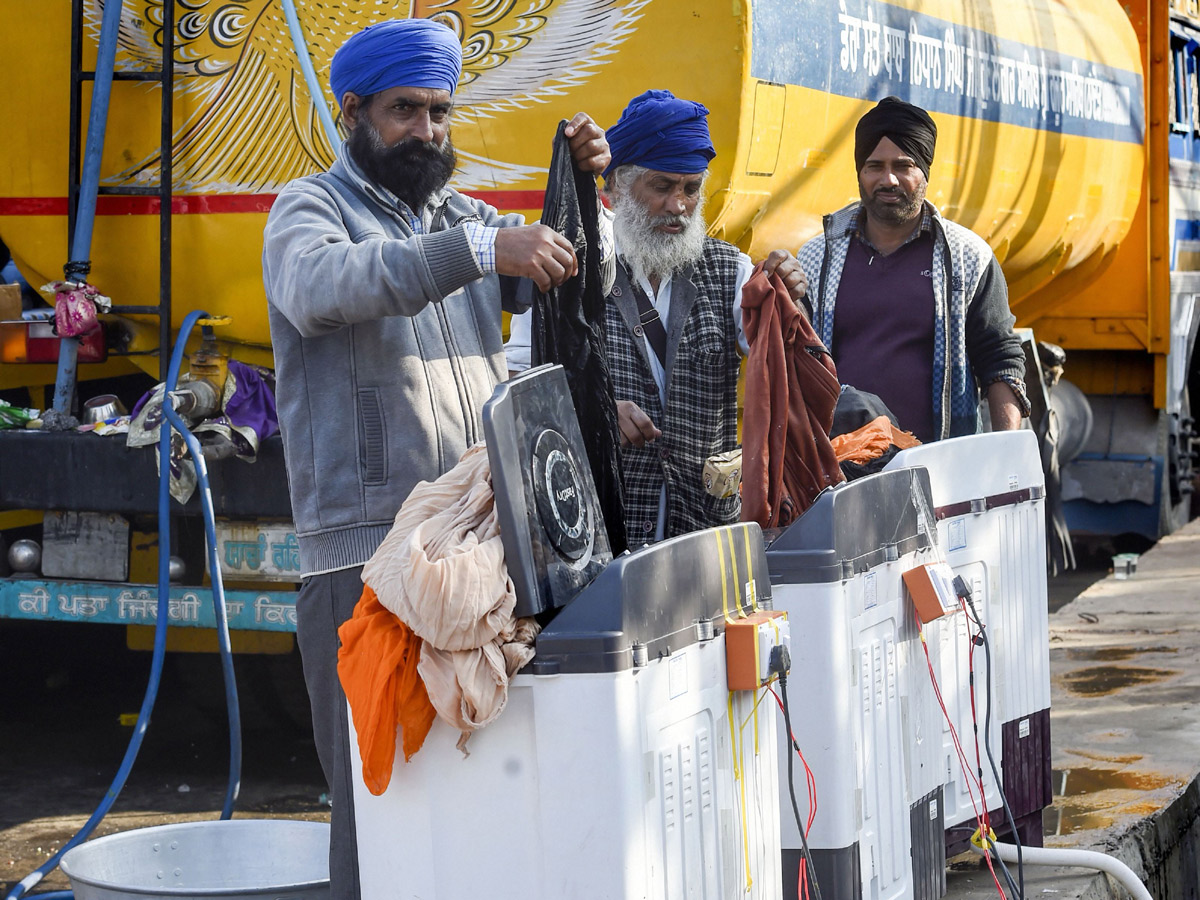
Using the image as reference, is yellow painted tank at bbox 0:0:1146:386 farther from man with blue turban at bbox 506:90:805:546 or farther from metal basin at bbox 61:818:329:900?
metal basin at bbox 61:818:329:900

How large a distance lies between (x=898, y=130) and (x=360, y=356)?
6.18 ft

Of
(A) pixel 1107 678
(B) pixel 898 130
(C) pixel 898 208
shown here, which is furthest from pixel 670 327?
(A) pixel 1107 678

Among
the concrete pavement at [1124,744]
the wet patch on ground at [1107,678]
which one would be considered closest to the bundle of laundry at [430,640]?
the concrete pavement at [1124,744]

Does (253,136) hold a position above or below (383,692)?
above

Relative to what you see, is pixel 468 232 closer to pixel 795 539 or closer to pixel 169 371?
pixel 795 539

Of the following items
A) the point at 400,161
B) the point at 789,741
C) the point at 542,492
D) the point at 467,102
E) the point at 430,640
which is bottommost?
the point at 789,741

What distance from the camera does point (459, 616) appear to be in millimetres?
2158

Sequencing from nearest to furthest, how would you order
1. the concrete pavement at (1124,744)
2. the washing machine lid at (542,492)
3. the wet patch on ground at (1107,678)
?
the washing machine lid at (542,492)
the concrete pavement at (1124,744)
the wet patch on ground at (1107,678)

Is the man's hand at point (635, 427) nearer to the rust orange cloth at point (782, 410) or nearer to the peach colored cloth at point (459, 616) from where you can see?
the rust orange cloth at point (782, 410)

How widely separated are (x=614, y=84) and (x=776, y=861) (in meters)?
2.13

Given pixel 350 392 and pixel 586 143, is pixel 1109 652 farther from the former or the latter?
pixel 350 392

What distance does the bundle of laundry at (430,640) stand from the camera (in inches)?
85.0

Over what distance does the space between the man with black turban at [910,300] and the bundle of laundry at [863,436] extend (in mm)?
386

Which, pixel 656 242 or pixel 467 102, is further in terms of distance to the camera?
pixel 467 102
